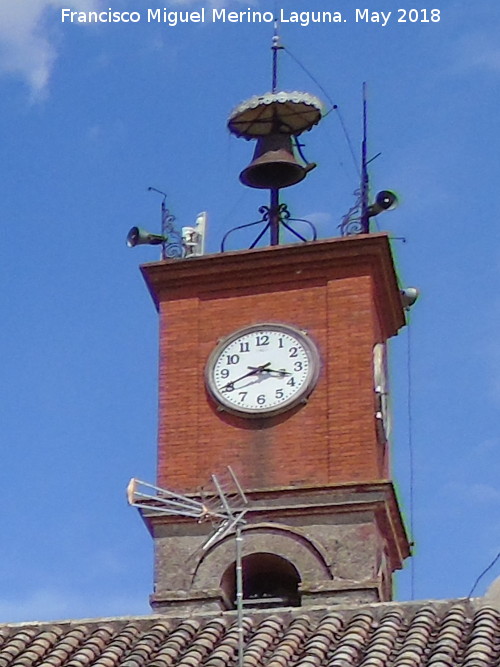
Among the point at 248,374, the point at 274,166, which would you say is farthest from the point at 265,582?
the point at 274,166

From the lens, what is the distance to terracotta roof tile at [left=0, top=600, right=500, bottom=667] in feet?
50.1

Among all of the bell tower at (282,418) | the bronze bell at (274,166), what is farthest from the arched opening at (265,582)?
the bronze bell at (274,166)

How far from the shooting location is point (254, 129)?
917 inches

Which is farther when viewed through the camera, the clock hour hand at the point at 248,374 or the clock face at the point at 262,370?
the clock hour hand at the point at 248,374

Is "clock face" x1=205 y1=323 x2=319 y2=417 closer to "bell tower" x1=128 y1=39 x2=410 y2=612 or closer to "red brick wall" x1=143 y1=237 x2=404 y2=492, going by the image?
"bell tower" x1=128 y1=39 x2=410 y2=612

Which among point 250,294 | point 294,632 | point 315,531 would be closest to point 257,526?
point 315,531

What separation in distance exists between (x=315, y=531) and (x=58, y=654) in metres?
5.13

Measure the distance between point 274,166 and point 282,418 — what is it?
3.74m

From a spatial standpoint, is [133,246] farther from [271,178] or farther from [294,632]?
[294,632]

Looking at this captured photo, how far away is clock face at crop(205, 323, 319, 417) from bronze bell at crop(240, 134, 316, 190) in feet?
8.37

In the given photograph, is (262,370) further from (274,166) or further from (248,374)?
(274,166)

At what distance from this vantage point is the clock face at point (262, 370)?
21.2m

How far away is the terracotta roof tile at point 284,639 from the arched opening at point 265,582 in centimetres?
377

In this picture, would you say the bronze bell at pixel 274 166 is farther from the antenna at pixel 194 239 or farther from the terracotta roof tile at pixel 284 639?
the terracotta roof tile at pixel 284 639
